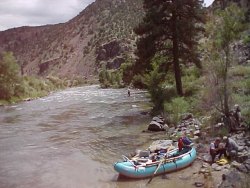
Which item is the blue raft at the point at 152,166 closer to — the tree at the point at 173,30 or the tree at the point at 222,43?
the tree at the point at 222,43

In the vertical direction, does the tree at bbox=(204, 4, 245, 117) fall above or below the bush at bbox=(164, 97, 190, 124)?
above

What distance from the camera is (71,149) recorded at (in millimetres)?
21812

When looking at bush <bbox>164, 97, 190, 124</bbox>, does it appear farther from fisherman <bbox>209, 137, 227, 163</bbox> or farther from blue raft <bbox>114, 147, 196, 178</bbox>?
blue raft <bbox>114, 147, 196, 178</bbox>

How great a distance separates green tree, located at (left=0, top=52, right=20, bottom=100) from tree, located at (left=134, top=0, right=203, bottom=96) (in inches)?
1313

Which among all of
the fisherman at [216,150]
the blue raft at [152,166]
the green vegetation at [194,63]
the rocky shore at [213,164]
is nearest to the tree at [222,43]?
the green vegetation at [194,63]

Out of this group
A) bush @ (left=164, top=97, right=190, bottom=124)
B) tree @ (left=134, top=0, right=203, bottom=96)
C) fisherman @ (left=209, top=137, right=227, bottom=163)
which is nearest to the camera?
fisherman @ (left=209, top=137, right=227, bottom=163)

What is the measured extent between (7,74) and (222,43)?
1863 inches

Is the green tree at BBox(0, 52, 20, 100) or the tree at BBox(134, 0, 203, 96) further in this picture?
the green tree at BBox(0, 52, 20, 100)

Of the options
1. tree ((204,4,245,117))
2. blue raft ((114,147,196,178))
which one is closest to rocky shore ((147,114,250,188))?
blue raft ((114,147,196,178))

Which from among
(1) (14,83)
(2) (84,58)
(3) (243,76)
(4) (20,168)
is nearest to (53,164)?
(4) (20,168)

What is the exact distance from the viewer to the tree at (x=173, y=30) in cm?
3006

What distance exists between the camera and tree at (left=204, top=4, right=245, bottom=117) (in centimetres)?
1853

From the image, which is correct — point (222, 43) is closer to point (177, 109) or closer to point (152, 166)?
point (177, 109)

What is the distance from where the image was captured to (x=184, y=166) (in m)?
16.0
